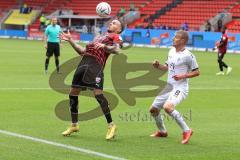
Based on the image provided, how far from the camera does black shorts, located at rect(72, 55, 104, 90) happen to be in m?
11.5

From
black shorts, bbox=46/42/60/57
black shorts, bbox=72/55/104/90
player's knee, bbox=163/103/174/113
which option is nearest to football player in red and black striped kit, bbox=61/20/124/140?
black shorts, bbox=72/55/104/90

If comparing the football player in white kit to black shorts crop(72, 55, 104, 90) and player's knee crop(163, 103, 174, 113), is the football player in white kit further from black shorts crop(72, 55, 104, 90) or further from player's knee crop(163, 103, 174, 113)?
black shorts crop(72, 55, 104, 90)

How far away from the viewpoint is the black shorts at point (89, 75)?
37.6 feet

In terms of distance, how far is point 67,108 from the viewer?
604 inches

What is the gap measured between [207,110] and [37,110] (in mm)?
4009

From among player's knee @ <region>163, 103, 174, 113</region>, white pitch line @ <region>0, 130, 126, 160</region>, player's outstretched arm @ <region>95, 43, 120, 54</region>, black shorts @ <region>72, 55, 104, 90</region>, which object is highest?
player's outstretched arm @ <region>95, 43, 120, 54</region>

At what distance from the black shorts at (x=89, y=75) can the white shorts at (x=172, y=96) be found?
1102 millimetres

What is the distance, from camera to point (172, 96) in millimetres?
11320

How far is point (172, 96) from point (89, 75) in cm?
147

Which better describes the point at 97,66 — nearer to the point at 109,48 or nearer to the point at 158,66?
the point at 109,48

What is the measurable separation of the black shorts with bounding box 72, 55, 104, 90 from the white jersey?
1.23m

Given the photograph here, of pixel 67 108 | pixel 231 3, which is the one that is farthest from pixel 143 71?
pixel 231 3

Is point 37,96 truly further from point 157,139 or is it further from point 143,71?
point 143,71

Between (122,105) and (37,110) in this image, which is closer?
(37,110)
